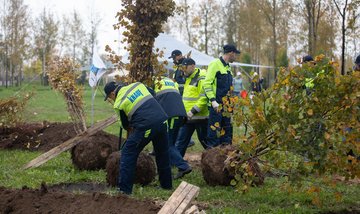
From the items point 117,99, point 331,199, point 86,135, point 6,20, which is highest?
point 6,20

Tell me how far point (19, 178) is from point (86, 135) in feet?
4.80

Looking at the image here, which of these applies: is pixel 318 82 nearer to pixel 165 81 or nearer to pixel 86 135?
pixel 165 81

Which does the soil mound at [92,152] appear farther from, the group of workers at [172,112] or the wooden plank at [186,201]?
the wooden plank at [186,201]

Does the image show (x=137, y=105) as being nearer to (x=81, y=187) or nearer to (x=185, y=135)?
(x=81, y=187)

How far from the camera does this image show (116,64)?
8.22 m

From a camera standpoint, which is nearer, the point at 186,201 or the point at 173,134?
the point at 186,201

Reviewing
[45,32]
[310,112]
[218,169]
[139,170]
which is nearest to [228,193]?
[218,169]

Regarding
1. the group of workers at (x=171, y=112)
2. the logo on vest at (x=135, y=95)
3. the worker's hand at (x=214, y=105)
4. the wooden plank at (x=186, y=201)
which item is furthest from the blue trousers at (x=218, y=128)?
the wooden plank at (x=186, y=201)

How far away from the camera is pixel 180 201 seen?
13.8 ft

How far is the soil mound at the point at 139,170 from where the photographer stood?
7.13 metres

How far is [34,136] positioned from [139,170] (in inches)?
200

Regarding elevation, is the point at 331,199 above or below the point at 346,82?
below

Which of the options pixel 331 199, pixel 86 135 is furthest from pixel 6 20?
pixel 331 199

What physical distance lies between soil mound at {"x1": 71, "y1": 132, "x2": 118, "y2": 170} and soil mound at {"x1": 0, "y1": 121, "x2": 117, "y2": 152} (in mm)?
2505
